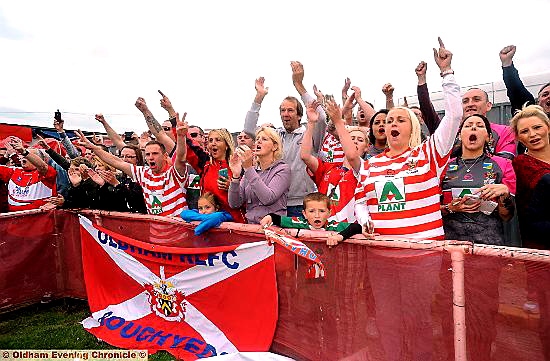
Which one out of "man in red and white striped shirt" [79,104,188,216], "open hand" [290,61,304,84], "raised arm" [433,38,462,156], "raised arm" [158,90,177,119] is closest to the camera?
"raised arm" [433,38,462,156]

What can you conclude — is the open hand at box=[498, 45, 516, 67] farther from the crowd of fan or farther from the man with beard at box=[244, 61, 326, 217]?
the man with beard at box=[244, 61, 326, 217]

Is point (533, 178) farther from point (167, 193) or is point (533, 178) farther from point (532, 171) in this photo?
point (167, 193)

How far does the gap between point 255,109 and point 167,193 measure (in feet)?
4.51

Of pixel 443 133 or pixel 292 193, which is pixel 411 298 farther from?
pixel 292 193

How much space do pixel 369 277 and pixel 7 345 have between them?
3981 mm

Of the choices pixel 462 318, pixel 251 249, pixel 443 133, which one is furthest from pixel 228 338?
pixel 443 133

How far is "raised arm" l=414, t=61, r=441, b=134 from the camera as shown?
156 inches

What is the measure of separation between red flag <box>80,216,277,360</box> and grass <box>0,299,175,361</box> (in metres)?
0.13

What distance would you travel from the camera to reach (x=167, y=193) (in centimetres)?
498

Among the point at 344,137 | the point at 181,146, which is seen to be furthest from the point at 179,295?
the point at 344,137

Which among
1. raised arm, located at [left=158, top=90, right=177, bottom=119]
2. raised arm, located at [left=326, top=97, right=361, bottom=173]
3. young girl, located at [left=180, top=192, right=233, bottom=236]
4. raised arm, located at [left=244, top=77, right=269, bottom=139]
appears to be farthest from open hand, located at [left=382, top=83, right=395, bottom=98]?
raised arm, located at [left=158, top=90, right=177, bottom=119]

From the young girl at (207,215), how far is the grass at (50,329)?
1293 millimetres

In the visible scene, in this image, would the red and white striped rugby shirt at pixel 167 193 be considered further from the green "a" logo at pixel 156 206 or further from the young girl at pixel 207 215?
the young girl at pixel 207 215

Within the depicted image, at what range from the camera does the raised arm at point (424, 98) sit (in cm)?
395
